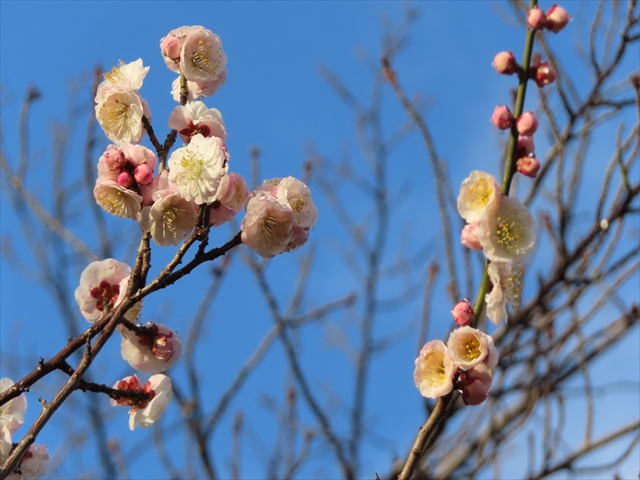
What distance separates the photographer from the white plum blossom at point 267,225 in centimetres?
141

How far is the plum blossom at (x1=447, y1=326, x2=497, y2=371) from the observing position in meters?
1.45

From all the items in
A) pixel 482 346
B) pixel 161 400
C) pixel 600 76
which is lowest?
pixel 482 346

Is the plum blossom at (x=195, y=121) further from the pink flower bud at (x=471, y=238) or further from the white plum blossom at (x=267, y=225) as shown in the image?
the pink flower bud at (x=471, y=238)

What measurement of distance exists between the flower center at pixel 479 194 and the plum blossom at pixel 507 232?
9 centimetres

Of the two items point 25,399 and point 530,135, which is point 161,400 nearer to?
point 25,399

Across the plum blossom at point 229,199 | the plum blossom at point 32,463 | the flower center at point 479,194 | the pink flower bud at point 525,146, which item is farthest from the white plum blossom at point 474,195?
the plum blossom at point 32,463

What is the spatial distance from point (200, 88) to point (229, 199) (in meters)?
0.50

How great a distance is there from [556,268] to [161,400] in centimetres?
206

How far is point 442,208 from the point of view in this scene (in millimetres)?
2957

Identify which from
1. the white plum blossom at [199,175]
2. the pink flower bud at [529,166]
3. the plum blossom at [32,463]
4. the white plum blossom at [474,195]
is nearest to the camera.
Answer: the white plum blossom at [199,175]

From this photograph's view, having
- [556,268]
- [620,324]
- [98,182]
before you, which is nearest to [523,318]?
[556,268]

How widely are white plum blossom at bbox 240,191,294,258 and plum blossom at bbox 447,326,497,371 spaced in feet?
1.50

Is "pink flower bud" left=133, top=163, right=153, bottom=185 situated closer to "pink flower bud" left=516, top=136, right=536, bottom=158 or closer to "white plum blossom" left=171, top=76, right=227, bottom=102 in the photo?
"white plum blossom" left=171, top=76, right=227, bottom=102

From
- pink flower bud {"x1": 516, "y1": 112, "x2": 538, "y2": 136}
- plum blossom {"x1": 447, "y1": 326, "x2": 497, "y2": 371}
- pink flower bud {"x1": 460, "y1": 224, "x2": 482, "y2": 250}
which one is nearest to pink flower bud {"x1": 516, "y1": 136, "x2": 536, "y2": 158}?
pink flower bud {"x1": 516, "y1": 112, "x2": 538, "y2": 136}
